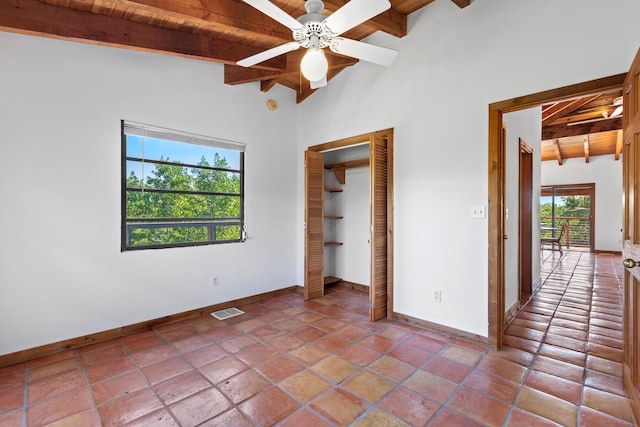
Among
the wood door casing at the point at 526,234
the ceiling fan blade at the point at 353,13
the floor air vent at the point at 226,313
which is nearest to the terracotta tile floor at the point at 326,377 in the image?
the floor air vent at the point at 226,313

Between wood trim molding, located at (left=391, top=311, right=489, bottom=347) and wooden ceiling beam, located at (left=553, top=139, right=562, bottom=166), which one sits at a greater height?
wooden ceiling beam, located at (left=553, top=139, right=562, bottom=166)

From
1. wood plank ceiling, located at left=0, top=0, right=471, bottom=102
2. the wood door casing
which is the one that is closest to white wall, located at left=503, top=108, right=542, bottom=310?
the wood door casing

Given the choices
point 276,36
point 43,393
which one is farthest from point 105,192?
point 276,36

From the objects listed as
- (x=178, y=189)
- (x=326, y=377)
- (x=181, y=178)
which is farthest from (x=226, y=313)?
(x=326, y=377)

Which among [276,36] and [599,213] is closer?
[276,36]

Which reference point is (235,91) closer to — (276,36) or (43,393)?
(276,36)

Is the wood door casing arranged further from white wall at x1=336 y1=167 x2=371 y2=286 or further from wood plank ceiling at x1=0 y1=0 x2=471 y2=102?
wood plank ceiling at x1=0 y1=0 x2=471 y2=102

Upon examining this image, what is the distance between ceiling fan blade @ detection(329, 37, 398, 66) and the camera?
82.4 inches

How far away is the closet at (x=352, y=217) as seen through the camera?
342 centimetres

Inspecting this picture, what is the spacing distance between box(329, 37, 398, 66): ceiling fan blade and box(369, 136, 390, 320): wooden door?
4.03 feet

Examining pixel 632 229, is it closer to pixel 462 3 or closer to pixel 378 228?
pixel 378 228

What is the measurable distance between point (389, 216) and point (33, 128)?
3418mm

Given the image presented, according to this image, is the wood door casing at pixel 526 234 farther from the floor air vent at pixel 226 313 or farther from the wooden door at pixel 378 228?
the floor air vent at pixel 226 313

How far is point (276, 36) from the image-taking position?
110 inches
